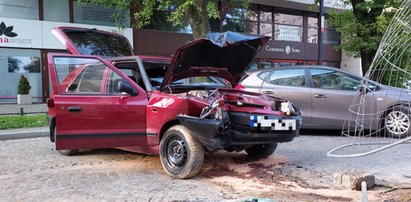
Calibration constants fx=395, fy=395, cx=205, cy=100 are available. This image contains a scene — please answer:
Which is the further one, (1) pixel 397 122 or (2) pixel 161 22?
(2) pixel 161 22

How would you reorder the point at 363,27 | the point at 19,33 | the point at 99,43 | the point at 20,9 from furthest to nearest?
the point at 20,9
the point at 19,33
the point at 363,27
the point at 99,43

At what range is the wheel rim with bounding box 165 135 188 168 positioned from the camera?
5284 mm

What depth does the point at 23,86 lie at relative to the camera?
52.3ft

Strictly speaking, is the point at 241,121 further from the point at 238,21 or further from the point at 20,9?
the point at 238,21

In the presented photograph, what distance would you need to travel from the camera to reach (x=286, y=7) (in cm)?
2406

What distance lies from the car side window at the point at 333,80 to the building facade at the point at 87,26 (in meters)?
3.71

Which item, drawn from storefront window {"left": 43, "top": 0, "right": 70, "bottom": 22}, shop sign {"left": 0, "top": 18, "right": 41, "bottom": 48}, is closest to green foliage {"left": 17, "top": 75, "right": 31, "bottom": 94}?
shop sign {"left": 0, "top": 18, "right": 41, "bottom": 48}

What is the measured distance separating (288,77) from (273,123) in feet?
12.8

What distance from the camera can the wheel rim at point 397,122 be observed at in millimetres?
8152

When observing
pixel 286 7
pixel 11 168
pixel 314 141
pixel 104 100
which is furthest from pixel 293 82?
pixel 286 7

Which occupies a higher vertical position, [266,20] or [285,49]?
[266,20]

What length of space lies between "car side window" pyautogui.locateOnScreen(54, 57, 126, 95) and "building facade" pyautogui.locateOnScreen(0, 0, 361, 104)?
24.5 feet

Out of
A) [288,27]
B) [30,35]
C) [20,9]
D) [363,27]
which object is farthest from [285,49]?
[20,9]

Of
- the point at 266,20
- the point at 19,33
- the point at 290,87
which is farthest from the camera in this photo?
the point at 266,20
